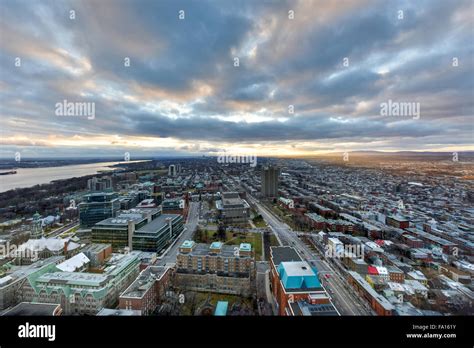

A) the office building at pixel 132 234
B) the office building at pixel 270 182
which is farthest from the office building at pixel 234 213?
the office building at pixel 270 182

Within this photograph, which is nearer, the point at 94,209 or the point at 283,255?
the point at 283,255

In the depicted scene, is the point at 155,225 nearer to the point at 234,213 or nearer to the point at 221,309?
the point at 234,213

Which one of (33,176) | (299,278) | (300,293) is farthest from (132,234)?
(33,176)

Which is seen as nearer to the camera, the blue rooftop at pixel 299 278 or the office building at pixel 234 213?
the blue rooftop at pixel 299 278

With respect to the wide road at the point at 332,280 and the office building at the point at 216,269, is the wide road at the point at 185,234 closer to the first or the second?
the office building at the point at 216,269
